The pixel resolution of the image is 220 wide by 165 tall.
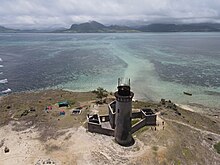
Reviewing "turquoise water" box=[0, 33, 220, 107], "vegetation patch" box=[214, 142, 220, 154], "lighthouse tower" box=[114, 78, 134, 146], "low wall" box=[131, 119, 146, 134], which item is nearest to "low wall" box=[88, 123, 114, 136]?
"lighthouse tower" box=[114, 78, 134, 146]

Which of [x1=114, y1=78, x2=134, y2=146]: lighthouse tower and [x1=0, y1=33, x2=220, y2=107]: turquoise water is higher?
[x1=114, y1=78, x2=134, y2=146]: lighthouse tower

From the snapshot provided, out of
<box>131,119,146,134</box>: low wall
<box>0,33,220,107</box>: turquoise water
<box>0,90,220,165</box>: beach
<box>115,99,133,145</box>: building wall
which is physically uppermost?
<box>115,99,133,145</box>: building wall

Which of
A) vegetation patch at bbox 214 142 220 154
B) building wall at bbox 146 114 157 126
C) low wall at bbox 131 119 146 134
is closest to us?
vegetation patch at bbox 214 142 220 154

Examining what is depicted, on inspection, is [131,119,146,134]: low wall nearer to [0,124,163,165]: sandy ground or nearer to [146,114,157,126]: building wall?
[146,114,157,126]: building wall

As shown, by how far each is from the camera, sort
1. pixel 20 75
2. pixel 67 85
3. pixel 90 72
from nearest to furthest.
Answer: pixel 67 85, pixel 20 75, pixel 90 72

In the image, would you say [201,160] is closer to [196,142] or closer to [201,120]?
[196,142]

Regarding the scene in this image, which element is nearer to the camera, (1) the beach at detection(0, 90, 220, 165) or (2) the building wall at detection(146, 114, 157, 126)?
(1) the beach at detection(0, 90, 220, 165)

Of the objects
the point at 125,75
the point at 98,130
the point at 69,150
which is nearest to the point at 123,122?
the point at 98,130

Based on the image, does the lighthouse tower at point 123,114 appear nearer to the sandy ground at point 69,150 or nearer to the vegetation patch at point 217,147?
the sandy ground at point 69,150

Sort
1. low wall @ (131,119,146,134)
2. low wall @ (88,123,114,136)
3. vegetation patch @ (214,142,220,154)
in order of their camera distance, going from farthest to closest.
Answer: low wall @ (131,119,146,134), low wall @ (88,123,114,136), vegetation patch @ (214,142,220,154)

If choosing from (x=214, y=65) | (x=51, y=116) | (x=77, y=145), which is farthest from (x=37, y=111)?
(x=214, y=65)
